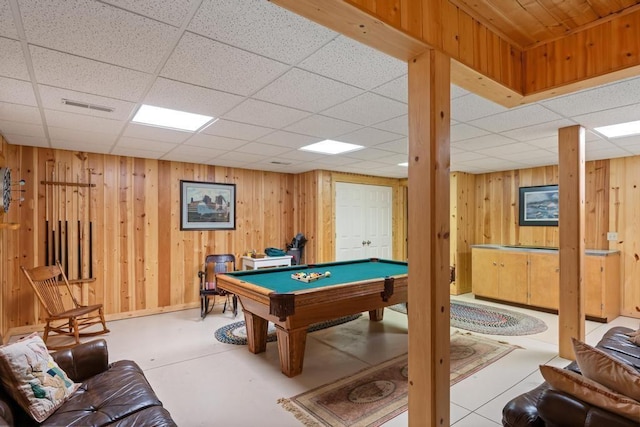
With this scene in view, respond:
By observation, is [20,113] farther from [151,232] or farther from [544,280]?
[544,280]

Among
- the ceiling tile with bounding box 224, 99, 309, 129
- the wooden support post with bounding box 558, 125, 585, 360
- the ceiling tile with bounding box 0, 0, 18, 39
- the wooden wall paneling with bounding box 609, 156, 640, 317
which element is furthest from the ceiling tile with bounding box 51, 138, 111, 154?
the wooden wall paneling with bounding box 609, 156, 640, 317

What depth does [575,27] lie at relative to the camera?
6.40 ft

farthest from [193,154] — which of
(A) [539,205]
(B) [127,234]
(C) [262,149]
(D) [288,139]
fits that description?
(A) [539,205]

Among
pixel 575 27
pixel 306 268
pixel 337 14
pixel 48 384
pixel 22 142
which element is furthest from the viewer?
pixel 306 268

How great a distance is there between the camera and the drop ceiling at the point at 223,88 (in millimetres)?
1573

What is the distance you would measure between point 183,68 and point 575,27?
2.33m

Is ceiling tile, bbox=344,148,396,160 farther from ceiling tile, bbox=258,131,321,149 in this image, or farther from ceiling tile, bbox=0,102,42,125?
ceiling tile, bbox=0,102,42,125

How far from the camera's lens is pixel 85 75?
6.97 feet

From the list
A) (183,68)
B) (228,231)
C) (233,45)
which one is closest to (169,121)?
(183,68)

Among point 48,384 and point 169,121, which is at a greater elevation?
point 169,121

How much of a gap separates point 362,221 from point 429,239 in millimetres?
5280

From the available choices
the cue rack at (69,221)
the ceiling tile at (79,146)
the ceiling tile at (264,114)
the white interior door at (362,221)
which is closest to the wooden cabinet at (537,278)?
the white interior door at (362,221)

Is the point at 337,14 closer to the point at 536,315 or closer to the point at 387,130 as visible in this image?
the point at 387,130

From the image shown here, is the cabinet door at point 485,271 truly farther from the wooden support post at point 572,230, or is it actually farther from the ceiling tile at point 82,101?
the ceiling tile at point 82,101
